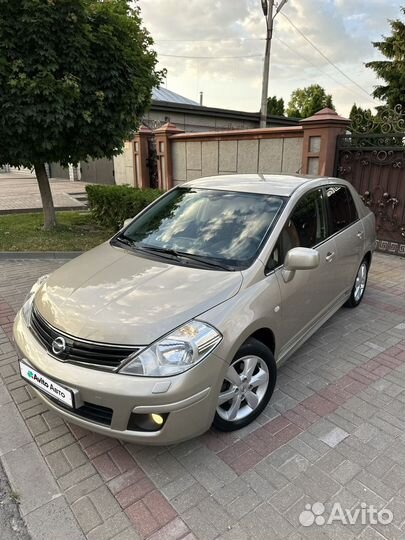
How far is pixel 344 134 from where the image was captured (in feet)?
23.0

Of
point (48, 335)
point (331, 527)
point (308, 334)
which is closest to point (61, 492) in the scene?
point (48, 335)

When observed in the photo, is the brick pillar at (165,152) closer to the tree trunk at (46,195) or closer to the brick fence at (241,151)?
the brick fence at (241,151)

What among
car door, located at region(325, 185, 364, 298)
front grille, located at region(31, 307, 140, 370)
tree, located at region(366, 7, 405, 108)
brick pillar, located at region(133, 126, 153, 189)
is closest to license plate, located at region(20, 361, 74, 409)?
front grille, located at region(31, 307, 140, 370)

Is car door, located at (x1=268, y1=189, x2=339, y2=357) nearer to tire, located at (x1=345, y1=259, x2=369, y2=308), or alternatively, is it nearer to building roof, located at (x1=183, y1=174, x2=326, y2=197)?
building roof, located at (x1=183, y1=174, x2=326, y2=197)

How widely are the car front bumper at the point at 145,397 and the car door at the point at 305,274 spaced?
34.4 inches

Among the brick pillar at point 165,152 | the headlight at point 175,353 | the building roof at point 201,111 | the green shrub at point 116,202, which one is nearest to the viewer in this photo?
Answer: the headlight at point 175,353

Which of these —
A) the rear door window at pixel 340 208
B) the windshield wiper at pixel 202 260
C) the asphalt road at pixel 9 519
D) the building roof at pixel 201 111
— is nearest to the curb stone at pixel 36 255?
the windshield wiper at pixel 202 260

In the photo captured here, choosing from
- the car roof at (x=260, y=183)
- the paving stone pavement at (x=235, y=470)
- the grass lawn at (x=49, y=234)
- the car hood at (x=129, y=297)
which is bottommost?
the paving stone pavement at (x=235, y=470)

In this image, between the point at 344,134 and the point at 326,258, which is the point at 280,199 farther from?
the point at 344,134

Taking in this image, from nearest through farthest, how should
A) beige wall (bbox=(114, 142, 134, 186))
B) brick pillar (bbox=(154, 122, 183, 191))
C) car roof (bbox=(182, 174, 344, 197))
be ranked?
car roof (bbox=(182, 174, 344, 197)), brick pillar (bbox=(154, 122, 183, 191)), beige wall (bbox=(114, 142, 134, 186))

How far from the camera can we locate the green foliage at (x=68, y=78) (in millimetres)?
5602

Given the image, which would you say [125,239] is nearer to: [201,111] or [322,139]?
[322,139]

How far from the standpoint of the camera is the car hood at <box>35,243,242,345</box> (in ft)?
7.02

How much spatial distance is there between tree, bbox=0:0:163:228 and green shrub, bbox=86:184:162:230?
102 cm
